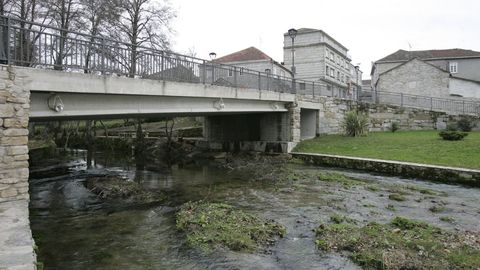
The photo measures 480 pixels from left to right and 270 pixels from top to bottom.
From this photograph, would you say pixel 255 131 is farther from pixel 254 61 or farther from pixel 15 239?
pixel 15 239

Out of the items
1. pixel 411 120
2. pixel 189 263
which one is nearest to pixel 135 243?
pixel 189 263

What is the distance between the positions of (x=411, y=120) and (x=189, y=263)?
26600mm

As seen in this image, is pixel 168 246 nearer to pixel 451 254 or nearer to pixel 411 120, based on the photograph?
pixel 451 254

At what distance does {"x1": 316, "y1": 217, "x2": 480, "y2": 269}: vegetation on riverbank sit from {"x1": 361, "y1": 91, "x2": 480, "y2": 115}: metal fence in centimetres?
2441

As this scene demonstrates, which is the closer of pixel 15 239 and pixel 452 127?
pixel 15 239

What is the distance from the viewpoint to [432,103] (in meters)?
31.1

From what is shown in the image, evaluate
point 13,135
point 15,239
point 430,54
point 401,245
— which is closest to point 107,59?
point 13,135

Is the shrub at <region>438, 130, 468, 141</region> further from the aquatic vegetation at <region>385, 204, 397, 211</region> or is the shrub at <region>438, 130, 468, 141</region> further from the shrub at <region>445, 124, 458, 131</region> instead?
the aquatic vegetation at <region>385, 204, 397, 211</region>

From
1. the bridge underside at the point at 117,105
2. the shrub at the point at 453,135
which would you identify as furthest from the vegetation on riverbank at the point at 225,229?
the shrub at the point at 453,135

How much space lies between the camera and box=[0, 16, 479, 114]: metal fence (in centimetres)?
895

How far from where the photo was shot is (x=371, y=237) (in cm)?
754

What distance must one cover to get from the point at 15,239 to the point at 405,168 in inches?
610

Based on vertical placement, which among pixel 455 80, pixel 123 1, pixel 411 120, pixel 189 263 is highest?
pixel 123 1

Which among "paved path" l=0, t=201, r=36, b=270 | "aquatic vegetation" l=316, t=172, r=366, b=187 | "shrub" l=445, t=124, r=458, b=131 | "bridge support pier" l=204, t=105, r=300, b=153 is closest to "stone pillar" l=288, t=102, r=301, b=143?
"bridge support pier" l=204, t=105, r=300, b=153
